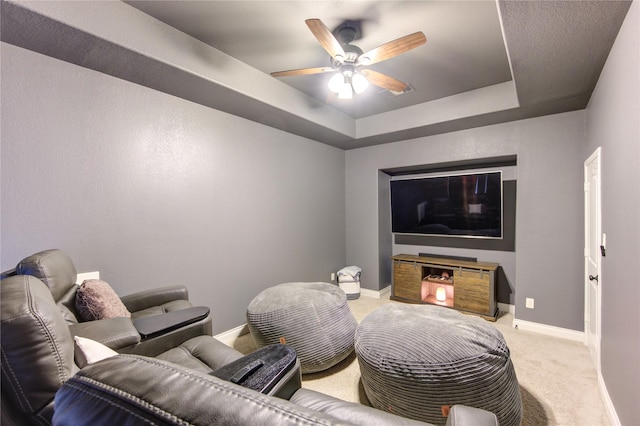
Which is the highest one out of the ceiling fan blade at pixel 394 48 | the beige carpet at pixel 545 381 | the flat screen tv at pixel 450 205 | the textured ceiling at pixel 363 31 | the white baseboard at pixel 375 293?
the textured ceiling at pixel 363 31

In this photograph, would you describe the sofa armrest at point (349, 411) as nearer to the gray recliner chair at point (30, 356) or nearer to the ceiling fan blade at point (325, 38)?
the gray recliner chair at point (30, 356)

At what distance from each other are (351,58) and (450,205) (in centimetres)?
271

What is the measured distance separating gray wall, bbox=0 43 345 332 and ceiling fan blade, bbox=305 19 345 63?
1.55m

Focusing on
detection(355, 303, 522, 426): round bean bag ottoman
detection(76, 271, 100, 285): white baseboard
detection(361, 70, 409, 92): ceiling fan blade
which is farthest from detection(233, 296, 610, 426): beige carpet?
detection(361, 70, 409, 92): ceiling fan blade

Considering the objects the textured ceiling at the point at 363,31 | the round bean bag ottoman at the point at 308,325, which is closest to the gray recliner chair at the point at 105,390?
the round bean bag ottoman at the point at 308,325

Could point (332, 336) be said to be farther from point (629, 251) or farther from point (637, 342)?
point (629, 251)

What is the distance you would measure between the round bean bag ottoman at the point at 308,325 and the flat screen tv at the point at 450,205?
2.30 m

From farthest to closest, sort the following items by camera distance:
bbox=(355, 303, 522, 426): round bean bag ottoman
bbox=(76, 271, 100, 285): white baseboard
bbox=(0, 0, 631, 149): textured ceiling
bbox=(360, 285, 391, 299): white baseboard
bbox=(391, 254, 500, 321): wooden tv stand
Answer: bbox=(360, 285, 391, 299): white baseboard < bbox=(391, 254, 500, 321): wooden tv stand < bbox=(76, 271, 100, 285): white baseboard < bbox=(0, 0, 631, 149): textured ceiling < bbox=(355, 303, 522, 426): round bean bag ottoman

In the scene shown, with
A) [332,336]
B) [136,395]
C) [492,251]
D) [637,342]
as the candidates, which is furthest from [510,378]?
[492,251]

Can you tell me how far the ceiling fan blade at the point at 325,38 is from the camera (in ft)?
5.41

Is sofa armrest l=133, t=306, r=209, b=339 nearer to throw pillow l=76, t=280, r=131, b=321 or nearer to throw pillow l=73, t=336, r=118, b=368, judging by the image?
throw pillow l=76, t=280, r=131, b=321

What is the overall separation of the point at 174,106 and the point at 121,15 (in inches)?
32.8

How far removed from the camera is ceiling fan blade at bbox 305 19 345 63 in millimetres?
1648

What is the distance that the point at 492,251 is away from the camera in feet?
12.9
